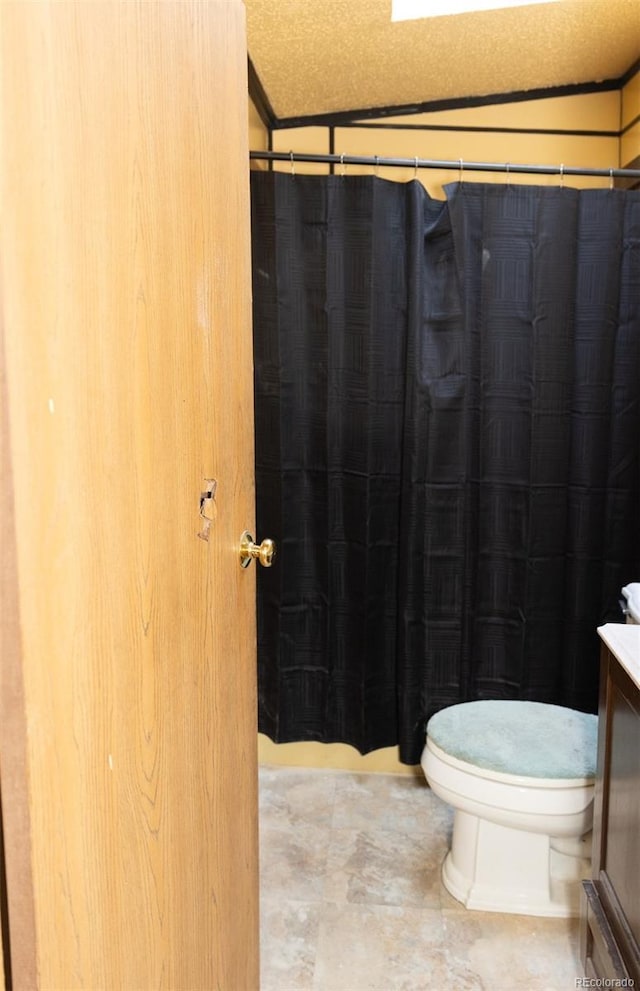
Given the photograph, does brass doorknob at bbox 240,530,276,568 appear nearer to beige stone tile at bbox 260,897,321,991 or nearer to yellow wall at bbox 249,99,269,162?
beige stone tile at bbox 260,897,321,991

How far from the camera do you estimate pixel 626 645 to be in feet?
4.52

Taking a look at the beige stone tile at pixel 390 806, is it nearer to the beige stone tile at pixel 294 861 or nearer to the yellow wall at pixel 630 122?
the beige stone tile at pixel 294 861

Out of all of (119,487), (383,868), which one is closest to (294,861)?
(383,868)

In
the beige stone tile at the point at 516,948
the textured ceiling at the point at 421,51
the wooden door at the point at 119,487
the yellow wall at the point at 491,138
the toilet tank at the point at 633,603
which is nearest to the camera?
the wooden door at the point at 119,487

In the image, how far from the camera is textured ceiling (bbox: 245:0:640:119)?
5.87 feet

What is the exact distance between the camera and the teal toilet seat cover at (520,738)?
1.75 meters

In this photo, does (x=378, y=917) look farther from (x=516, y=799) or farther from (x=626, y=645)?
(x=626, y=645)

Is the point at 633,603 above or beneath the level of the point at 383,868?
above

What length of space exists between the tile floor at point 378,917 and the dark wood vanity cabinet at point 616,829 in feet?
0.71

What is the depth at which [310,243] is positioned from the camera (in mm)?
2176

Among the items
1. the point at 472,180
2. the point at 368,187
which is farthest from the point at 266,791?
the point at 472,180

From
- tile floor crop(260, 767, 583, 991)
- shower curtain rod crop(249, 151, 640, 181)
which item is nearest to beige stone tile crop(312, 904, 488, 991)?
tile floor crop(260, 767, 583, 991)

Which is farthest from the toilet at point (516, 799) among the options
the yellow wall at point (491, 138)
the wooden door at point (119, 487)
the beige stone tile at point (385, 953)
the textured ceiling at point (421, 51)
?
the textured ceiling at point (421, 51)

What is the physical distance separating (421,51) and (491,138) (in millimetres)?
461
